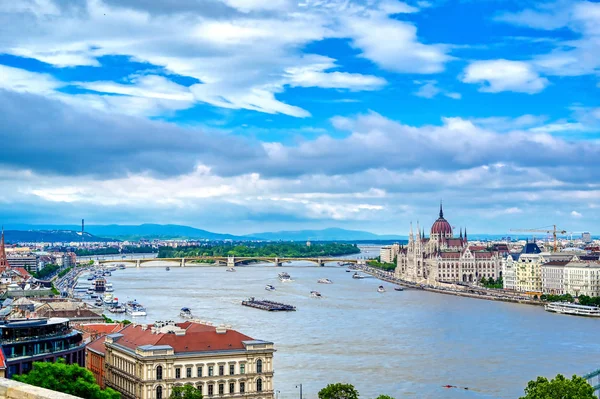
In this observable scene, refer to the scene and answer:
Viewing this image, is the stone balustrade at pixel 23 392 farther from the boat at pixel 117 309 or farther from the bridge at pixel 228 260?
the bridge at pixel 228 260

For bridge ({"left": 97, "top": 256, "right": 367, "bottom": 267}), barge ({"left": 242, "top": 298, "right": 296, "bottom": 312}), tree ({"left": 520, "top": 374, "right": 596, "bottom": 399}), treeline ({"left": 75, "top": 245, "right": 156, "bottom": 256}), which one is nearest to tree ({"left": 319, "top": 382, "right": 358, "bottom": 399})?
tree ({"left": 520, "top": 374, "right": 596, "bottom": 399})

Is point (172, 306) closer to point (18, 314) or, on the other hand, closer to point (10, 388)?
point (18, 314)

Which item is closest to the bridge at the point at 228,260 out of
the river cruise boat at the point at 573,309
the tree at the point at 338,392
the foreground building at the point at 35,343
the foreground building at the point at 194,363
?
the river cruise boat at the point at 573,309

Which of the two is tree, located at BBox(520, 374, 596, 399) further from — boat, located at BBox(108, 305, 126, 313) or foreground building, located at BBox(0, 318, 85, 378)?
boat, located at BBox(108, 305, 126, 313)

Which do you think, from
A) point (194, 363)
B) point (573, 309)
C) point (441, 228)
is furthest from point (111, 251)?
point (194, 363)

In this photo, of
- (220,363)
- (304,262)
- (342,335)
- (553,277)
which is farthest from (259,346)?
(304,262)

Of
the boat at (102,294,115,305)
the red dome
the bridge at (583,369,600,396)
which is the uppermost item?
the red dome
